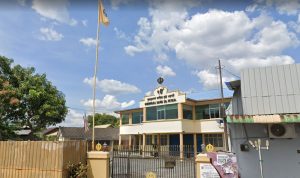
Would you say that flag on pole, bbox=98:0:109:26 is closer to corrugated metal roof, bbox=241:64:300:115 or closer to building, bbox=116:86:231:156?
corrugated metal roof, bbox=241:64:300:115

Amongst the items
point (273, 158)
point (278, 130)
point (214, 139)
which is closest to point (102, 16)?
point (278, 130)

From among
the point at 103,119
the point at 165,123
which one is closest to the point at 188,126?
the point at 165,123

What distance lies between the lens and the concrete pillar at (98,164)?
14055 mm

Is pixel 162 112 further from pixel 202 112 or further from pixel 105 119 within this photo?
pixel 105 119

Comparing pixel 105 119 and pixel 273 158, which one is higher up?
pixel 105 119

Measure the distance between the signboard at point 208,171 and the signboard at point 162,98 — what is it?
61.3 feet

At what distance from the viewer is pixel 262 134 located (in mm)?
12852

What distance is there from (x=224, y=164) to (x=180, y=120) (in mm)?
18946

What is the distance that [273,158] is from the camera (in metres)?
12.6

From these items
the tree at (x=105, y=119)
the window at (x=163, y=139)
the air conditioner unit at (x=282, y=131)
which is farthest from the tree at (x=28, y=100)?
the tree at (x=105, y=119)

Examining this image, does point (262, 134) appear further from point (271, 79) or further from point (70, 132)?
point (70, 132)

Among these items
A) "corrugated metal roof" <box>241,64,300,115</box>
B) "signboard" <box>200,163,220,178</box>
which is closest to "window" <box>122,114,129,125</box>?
"signboard" <box>200,163,220,178</box>

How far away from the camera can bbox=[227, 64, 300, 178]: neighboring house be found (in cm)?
1214

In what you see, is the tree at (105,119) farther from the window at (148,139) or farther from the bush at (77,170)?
the bush at (77,170)
